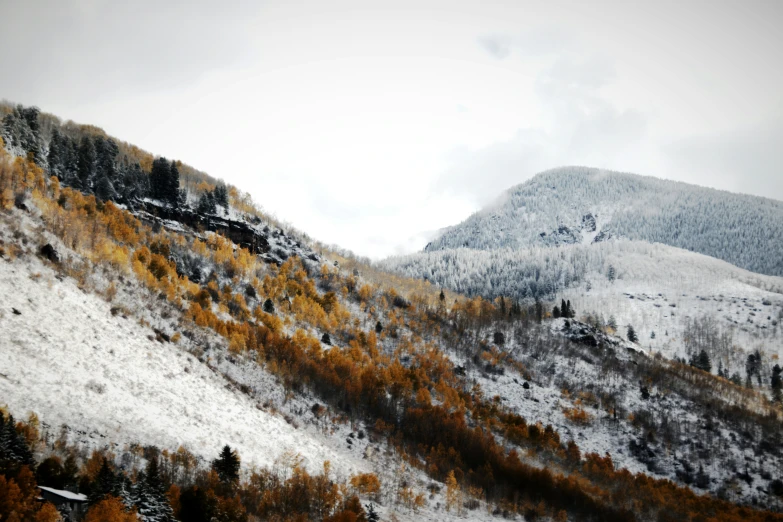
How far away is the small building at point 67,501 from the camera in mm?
22781

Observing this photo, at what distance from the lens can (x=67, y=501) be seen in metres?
23.2

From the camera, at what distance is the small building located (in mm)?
22781

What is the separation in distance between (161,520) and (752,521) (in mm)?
85242

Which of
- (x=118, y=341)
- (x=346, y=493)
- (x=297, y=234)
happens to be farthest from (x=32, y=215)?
(x=297, y=234)

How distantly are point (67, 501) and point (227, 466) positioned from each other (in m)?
12.8

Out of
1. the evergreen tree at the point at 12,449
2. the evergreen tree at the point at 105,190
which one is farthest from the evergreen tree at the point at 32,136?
the evergreen tree at the point at 12,449

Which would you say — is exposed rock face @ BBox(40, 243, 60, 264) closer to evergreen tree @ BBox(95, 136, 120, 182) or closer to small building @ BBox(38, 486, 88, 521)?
small building @ BBox(38, 486, 88, 521)

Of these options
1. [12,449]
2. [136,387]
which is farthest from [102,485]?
[136,387]

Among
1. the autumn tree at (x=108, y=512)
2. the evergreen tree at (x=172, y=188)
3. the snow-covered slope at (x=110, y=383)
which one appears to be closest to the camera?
the autumn tree at (x=108, y=512)

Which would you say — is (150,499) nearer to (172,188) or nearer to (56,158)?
(56,158)

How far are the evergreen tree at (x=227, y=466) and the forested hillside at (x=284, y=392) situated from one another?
12cm

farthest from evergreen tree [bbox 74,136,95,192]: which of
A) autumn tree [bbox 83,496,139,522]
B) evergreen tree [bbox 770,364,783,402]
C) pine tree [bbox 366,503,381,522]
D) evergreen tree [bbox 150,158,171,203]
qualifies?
evergreen tree [bbox 770,364,783,402]

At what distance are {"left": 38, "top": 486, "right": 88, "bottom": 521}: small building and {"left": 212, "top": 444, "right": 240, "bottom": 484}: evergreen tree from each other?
11.4 meters

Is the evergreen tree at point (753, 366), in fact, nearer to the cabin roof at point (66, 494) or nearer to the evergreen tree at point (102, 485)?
the evergreen tree at point (102, 485)
